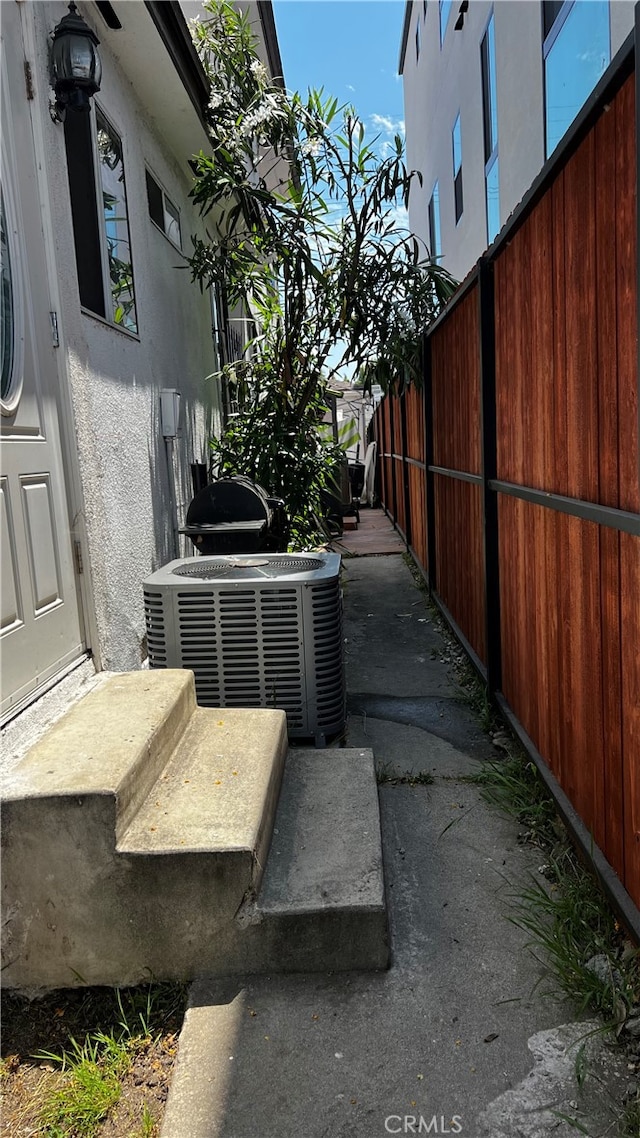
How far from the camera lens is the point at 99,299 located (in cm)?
388

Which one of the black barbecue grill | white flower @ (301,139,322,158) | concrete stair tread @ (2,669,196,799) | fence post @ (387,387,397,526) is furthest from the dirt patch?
fence post @ (387,387,397,526)

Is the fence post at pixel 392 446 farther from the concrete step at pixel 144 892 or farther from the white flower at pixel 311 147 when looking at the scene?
the concrete step at pixel 144 892

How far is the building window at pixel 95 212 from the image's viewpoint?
377 centimetres

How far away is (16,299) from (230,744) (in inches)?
68.8

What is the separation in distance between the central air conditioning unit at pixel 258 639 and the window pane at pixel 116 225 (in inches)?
69.3

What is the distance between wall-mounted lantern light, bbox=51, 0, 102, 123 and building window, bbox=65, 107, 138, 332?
56 centimetres

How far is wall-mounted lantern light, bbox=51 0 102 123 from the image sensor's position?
10.0ft

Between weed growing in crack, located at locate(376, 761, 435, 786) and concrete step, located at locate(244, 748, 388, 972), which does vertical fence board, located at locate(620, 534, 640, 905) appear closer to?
concrete step, located at locate(244, 748, 388, 972)

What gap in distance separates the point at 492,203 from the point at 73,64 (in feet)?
22.8

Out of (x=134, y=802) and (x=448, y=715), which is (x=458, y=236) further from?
(x=134, y=802)

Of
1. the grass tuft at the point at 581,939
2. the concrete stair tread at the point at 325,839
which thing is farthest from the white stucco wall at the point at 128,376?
the grass tuft at the point at 581,939

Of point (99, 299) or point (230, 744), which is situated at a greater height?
point (99, 299)

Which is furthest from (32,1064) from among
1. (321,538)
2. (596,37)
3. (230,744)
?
(596,37)

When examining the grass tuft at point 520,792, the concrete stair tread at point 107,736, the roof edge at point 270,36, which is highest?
the roof edge at point 270,36
